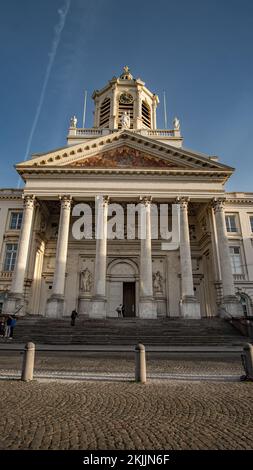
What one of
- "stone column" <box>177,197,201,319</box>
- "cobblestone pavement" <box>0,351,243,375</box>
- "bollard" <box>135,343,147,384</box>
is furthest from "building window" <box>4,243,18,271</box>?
"bollard" <box>135,343,147,384</box>

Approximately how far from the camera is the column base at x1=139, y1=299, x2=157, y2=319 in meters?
21.0

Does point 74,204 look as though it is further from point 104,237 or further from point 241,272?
point 241,272

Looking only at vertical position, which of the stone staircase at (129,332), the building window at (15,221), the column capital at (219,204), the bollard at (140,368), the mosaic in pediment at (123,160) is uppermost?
the mosaic in pediment at (123,160)

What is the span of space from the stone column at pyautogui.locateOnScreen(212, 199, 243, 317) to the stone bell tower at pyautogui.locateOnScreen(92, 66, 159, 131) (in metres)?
18.5

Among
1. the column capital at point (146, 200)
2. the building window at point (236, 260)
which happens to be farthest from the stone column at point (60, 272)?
the building window at point (236, 260)

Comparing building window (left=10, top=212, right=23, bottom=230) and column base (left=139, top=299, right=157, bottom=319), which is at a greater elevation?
building window (left=10, top=212, right=23, bottom=230)

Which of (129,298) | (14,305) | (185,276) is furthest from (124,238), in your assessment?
(14,305)

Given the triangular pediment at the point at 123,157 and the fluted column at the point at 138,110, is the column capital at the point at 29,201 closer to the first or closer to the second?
the triangular pediment at the point at 123,157

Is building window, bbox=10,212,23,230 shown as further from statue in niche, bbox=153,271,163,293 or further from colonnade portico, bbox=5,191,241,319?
statue in niche, bbox=153,271,163,293

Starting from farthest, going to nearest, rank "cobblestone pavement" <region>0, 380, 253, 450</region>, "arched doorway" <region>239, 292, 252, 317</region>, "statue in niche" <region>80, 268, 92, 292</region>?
"statue in niche" <region>80, 268, 92, 292</region> < "arched doorway" <region>239, 292, 252, 317</region> < "cobblestone pavement" <region>0, 380, 253, 450</region>

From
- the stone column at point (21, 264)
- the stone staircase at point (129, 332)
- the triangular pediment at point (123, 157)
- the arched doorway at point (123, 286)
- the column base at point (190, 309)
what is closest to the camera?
the stone staircase at point (129, 332)

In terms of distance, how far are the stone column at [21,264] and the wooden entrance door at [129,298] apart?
10067 millimetres

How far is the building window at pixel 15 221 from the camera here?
29.3 meters
